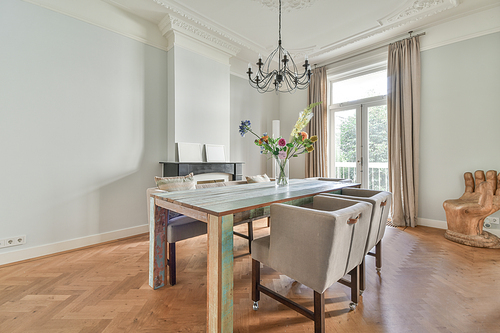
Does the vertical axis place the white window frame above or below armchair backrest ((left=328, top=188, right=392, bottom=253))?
above

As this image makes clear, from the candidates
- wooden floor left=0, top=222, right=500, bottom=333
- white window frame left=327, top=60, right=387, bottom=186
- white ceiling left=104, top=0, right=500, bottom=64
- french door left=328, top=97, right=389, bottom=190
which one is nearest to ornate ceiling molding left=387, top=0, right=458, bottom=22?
white ceiling left=104, top=0, right=500, bottom=64

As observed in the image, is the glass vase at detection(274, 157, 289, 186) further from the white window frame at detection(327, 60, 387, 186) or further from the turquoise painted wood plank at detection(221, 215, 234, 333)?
the white window frame at detection(327, 60, 387, 186)

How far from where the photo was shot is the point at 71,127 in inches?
102

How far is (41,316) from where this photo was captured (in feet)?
4.76

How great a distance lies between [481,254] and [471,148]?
4.94 ft

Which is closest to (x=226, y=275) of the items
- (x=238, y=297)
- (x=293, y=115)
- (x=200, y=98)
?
(x=238, y=297)

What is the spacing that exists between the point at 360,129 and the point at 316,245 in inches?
146

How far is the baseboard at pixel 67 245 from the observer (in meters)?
2.24

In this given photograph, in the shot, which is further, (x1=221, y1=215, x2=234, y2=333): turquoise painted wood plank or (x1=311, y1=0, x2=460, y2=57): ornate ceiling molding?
(x1=311, y1=0, x2=460, y2=57): ornate ceiling molding

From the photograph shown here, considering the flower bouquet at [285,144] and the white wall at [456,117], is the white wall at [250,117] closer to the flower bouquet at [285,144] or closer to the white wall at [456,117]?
the flower bouquet at [285,144]

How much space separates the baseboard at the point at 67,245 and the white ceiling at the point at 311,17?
3.06 m

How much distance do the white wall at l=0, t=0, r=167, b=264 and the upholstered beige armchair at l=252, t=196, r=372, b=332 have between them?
2492 millimetres

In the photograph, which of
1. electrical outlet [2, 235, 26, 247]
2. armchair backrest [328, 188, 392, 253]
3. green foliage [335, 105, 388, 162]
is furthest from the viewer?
green foliage [335, 105, 388, 162]

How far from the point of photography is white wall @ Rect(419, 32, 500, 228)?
2.94 metres
